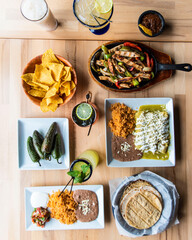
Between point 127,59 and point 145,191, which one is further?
point 145,191

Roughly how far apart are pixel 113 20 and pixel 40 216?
1379 millimetres

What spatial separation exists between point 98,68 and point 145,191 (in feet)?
2.88

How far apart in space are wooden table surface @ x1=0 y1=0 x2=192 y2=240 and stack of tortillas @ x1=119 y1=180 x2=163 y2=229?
0.34 feet

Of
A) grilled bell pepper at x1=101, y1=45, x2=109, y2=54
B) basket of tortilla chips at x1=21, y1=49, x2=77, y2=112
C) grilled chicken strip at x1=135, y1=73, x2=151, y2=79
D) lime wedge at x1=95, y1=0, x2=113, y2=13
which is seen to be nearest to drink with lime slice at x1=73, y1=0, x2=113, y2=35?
lime wedge at x1=95, y1=0, x2=113, y2=13

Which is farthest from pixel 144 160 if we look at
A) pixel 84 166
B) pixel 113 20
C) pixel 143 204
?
pixel 113 20

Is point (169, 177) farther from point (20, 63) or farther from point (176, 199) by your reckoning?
point (20, 63)

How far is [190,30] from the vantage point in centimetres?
163

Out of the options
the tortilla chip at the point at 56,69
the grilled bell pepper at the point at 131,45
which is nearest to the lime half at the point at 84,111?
the tortilla chip at the point at 56,69

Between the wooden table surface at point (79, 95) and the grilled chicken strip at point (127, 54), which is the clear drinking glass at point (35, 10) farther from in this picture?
the grilled chicken strip at point (127, 54)

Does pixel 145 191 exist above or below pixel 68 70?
below

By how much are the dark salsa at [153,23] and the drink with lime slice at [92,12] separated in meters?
0.27

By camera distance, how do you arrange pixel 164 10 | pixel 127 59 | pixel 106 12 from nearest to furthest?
1. pixel 106 12
2. pixel 127 59
3. pixel 164 10

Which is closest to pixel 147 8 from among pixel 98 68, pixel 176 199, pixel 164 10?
pixel 164 10

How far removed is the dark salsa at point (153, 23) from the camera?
Result: 5.09 ft
